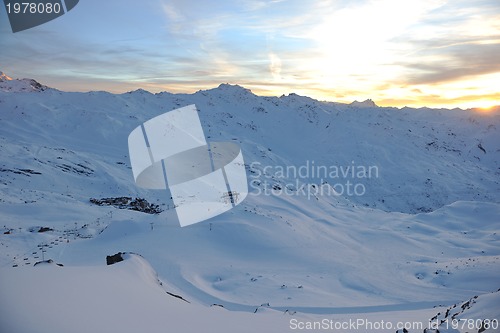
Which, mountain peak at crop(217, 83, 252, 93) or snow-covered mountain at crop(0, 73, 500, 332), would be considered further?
mountain peak at crop(217, 83, 252, 93)

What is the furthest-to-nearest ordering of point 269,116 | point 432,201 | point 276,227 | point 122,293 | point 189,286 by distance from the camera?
point 269,116 < point 432,201 < point 276,227 < point 189,286 < point 122,293

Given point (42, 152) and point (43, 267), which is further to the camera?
point (42, 152)

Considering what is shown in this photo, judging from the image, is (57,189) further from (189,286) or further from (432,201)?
(432,201)

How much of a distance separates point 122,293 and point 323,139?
280 feet

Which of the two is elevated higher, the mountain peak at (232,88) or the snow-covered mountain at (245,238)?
the mountain peak at (232,88)

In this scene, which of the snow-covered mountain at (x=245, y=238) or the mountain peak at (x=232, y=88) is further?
the mountain peak at (x=232, y=88)

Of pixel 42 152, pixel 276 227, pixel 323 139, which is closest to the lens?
pixel 276 227

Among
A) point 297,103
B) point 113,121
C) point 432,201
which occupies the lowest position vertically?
point 432,201

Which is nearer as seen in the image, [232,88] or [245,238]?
[245,238]

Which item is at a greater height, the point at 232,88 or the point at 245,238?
the point at 232,88

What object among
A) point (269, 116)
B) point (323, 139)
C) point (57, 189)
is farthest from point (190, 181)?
point (269, 116)

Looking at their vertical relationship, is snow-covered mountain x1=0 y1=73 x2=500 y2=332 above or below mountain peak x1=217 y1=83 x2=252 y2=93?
below

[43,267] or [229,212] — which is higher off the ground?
[43,267]

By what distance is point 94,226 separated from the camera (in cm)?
1920
